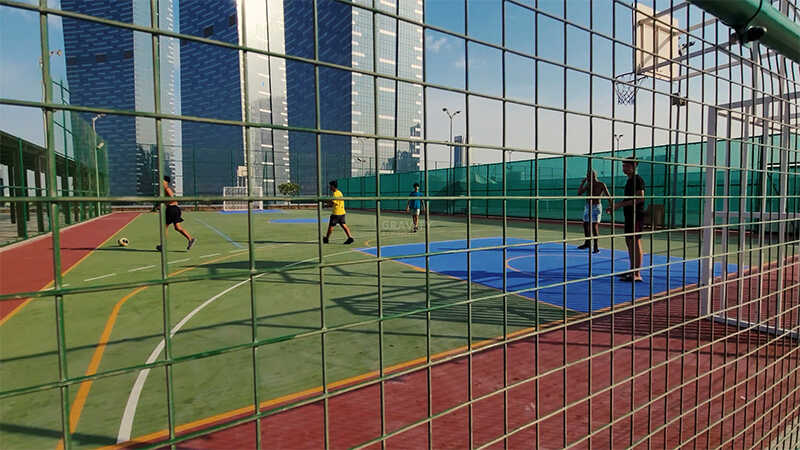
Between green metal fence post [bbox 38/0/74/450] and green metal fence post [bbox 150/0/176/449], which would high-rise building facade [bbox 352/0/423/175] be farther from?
green metal fence post [bbox 38/0/74/450]

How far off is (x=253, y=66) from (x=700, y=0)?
2195 millimetres

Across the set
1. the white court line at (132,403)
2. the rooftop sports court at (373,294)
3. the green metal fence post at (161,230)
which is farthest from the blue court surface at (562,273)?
the green metal fence post at (161,230)

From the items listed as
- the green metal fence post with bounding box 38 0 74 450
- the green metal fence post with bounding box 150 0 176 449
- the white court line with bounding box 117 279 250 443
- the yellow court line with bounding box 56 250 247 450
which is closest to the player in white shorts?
the green metal fence post with bounding box 150 0 176 449

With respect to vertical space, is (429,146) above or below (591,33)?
below

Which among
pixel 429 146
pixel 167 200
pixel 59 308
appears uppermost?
pixel 429 146

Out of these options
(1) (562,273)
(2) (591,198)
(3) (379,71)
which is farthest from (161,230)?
(1) (562,273)

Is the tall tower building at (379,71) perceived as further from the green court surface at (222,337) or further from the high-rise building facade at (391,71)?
the green court surface at (222,337)

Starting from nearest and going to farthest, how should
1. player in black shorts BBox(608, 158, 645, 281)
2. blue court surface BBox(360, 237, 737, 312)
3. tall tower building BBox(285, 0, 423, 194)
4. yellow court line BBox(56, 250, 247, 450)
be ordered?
1. tall tower building BBox(285, 0, 423, 194)
2. player in black shorts BBox(608, 158, 645, 281)
3. yellow court line BBox(56, 250, 247, 450)
4. blue court surface BBox(360, 237, 737, 312)

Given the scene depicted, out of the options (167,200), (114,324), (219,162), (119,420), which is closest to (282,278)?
(114,324)

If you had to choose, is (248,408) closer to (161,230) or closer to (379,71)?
(161,230)

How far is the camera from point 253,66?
46.4 inches

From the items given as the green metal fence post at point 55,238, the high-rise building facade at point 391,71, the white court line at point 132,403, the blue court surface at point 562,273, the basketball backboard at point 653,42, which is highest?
the basketball backboard at point 653,42

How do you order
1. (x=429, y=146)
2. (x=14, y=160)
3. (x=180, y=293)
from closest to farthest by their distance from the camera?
(x=429, y=146) → (x=180, y=293) → (x=14, y=160)

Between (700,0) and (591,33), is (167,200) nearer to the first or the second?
(591,33)
